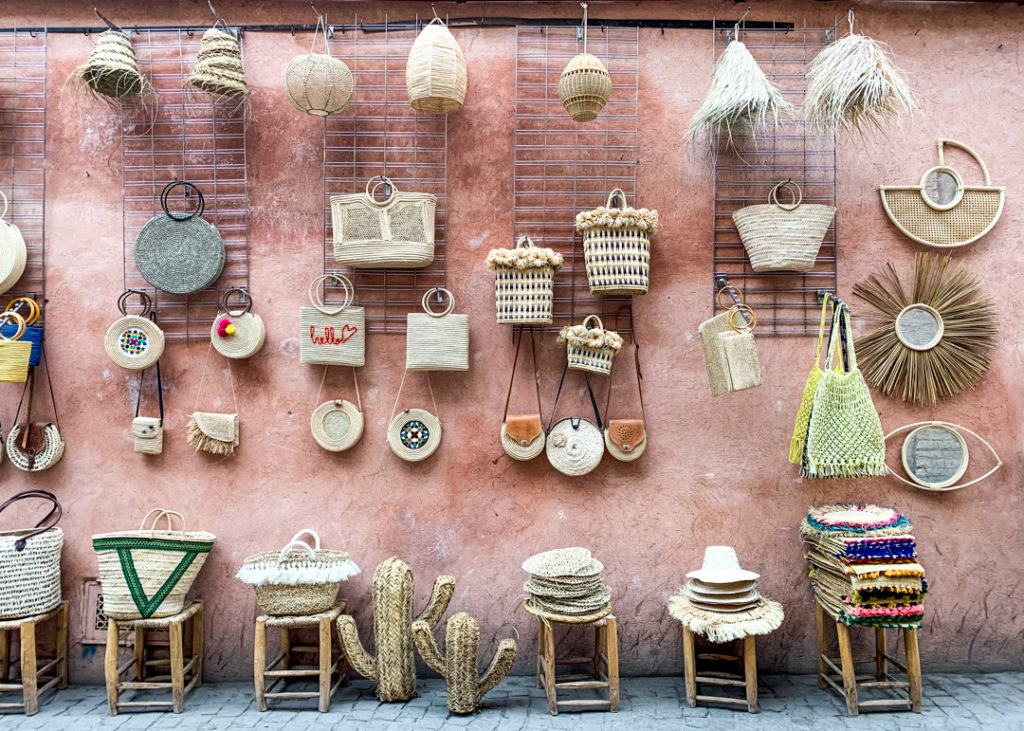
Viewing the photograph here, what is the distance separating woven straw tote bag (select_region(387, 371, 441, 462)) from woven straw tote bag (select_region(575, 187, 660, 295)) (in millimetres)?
1121

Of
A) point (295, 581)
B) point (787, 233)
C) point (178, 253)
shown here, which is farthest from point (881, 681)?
point (178, 253)

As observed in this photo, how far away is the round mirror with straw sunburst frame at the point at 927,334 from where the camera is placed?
4.05 m

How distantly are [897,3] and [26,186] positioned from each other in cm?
479

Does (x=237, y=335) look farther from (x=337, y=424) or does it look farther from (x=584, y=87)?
(x=584, y=87)

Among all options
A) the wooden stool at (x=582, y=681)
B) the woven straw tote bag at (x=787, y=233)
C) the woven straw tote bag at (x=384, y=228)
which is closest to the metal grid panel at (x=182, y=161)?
the woven straw tote bag at (x=384, y=228)

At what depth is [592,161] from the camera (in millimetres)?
4113

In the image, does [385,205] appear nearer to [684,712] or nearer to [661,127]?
[661,127]

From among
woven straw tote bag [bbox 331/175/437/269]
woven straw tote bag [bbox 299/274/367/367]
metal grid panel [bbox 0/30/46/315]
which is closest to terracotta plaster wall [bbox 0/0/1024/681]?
metal grid panel [bbox 0/30/46/315]

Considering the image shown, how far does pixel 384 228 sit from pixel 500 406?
1.10 m

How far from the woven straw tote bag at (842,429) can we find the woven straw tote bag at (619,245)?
3.29ft

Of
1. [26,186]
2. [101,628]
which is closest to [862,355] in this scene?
[101,628]

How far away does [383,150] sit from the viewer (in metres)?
4.12

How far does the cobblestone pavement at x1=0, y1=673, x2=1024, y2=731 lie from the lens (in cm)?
345

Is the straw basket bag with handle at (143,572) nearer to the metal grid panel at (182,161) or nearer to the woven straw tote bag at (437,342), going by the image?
the metal grid panel at (182,161)
